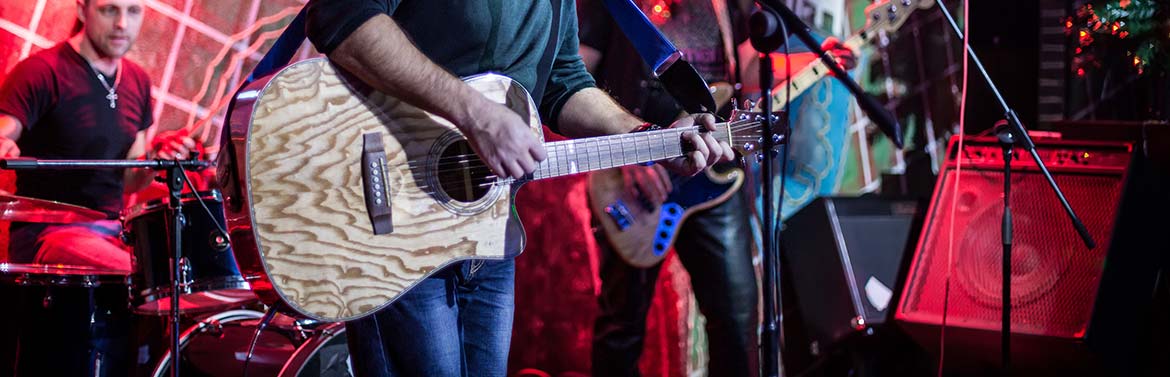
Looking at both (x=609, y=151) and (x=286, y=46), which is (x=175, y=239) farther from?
(x=609, y=151)

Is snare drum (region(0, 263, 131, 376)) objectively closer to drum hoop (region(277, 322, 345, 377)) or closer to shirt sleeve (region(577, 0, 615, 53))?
drum hoop (region(277, 322, 345, 377))

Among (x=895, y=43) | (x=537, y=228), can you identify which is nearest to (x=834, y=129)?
(x=895, y=43)

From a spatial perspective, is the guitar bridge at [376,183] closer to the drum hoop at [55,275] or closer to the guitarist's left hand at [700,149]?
the guitarist's left hand at [700,149]

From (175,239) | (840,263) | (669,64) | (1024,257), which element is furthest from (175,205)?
(1024,257)

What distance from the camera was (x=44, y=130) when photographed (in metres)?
4.07

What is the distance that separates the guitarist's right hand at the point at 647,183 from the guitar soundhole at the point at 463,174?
1.69 metres

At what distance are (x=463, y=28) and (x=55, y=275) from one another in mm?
2192

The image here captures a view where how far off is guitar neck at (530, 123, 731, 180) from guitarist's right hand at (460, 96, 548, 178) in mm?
183

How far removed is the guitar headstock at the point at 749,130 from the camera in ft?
8.41

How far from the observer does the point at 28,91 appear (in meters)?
3.92

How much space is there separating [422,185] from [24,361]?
92.4 inches

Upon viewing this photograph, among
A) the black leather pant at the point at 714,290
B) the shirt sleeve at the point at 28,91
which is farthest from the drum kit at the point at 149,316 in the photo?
A: the black leather pant at the point at 714,290

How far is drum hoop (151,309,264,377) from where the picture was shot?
3.52 meters

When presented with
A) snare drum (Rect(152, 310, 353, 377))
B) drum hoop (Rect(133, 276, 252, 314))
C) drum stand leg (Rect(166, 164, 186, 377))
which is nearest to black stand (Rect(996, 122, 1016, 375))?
snare drum (Rect(152, 310, 353, 377))
